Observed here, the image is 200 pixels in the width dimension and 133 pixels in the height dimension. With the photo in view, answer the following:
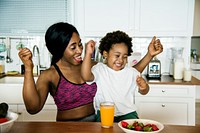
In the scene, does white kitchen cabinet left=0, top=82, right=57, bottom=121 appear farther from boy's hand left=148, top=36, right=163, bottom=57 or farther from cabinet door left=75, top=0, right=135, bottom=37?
boy's hand left=148, top=36, right=163, bottom=57

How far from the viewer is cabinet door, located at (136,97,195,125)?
2.97 metres

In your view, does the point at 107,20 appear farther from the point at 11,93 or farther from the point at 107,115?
the point at 107,115

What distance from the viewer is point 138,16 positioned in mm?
3240

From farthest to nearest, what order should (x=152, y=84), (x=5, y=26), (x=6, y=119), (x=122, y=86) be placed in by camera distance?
(x=5, y=26) < (x=152, y=84) < (x=122, y=86) < (x=6, y=119)

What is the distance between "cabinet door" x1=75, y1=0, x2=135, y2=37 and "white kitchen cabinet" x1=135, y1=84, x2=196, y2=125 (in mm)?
869

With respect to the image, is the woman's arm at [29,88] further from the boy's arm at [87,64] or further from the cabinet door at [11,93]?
the cabinet door at [11,93]

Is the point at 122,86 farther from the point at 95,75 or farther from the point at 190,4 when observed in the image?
the point at 190,4

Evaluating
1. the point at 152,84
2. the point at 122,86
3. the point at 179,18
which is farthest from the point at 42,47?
the point at 122,86

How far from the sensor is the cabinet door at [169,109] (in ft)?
9.73

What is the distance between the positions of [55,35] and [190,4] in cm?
227

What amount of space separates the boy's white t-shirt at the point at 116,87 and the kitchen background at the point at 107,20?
5.02ft

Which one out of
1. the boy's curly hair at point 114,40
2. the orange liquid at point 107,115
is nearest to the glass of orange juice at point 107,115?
the orange liquid at point 107,115

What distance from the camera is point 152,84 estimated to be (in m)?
2.96

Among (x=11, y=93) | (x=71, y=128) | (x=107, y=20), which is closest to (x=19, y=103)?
(x=11, y=93)
